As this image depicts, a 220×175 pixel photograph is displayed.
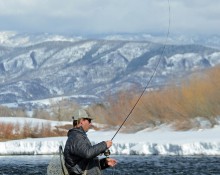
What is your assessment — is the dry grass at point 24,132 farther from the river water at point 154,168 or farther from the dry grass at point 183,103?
the river water at point 154,168

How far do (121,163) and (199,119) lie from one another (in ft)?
75.2

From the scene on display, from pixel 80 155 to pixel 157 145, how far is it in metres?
35.6

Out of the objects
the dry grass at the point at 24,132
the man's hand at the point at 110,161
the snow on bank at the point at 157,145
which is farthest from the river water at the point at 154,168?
the dry grass at the point at 24,132

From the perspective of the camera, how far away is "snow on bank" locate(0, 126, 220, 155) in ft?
139

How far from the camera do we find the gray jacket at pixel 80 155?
9.39 meters

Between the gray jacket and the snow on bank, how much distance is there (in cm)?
3205

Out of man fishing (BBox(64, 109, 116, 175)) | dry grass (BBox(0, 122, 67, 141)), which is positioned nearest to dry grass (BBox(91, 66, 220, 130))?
dry grass (BBox(0, 122, 67, 141))

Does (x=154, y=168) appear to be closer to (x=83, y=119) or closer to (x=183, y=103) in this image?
(x=83, y=119)

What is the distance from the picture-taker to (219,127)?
54.5 m

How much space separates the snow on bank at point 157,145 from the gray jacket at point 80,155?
32.1 metres

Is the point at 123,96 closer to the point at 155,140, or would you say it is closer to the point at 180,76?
the point at 180,76

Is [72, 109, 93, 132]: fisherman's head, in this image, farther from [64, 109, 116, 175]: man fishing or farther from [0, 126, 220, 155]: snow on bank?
[0, 126, 220, 155]: snow on bank

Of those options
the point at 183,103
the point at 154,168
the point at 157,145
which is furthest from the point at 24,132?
the point at 154,168

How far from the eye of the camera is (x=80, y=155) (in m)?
9.43
